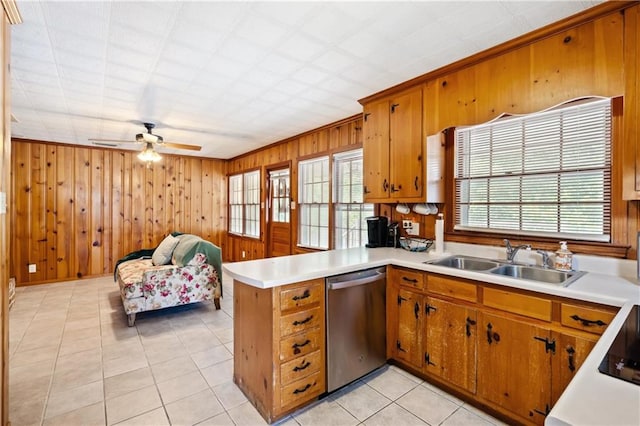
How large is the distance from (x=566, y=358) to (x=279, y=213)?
439 centimetres

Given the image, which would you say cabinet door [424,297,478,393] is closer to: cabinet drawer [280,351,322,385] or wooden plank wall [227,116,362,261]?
cabinet drawer [280,351,322,385]

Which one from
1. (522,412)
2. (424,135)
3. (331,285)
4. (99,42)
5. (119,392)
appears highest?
(99,42)

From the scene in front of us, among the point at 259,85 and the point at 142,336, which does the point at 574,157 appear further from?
the point at 142,336

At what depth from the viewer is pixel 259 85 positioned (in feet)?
9.29

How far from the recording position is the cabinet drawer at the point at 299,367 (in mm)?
1886

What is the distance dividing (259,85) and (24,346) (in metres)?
3.31

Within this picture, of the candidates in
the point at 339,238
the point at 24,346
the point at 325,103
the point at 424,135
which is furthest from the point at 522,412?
the point at 24,346

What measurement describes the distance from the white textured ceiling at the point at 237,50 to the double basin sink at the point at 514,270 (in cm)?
158

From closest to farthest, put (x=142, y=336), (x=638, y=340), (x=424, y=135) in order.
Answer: (x=638, y=340) < (x=424, y=135) < (x=142, y=336)

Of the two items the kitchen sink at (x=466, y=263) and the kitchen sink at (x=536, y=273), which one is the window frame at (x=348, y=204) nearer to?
the kitchen sink at (x=466, y=263)

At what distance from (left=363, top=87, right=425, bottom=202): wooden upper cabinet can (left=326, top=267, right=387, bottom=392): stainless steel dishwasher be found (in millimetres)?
867

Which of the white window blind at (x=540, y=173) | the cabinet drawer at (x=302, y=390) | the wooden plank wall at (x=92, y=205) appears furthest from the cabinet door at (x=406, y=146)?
the wooden plank wall at (x=92, y=205)

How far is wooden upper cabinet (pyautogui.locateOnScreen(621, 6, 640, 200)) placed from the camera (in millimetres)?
1641

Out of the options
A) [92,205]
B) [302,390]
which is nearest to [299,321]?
[302,390]
